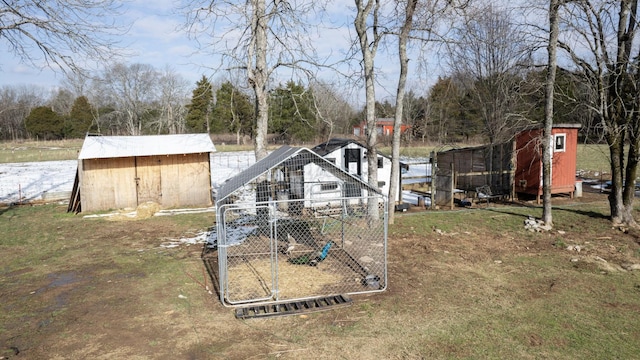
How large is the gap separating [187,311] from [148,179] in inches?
453

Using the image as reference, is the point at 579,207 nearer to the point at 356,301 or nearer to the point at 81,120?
the point at 356,301

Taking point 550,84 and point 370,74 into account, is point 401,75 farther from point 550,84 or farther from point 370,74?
point 550,84

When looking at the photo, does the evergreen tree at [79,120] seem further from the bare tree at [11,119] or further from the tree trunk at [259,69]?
the tree trunk at [259,69]

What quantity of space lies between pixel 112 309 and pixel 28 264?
167 inches

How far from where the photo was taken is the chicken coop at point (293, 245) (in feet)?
25.5

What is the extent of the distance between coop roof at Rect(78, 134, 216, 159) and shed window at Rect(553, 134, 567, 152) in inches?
574

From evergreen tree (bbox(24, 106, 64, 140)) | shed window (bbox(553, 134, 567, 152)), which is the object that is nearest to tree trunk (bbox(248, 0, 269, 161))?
shed window (bbox(553, 134, 567, 152))

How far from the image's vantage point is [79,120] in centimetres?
5450

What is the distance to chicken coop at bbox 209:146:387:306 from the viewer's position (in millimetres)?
7777

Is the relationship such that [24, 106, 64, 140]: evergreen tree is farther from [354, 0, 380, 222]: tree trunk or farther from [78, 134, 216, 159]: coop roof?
[354, 0, 380, 222]: tree trunk

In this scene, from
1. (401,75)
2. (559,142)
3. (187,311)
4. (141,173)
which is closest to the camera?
(187,311)

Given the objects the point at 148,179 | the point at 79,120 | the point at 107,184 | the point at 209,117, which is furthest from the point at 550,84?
the point at 79,120

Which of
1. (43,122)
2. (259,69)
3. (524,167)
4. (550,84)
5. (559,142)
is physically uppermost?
(43,122)

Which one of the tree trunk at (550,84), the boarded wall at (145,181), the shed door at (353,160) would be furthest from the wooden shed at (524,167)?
the boarded wall at (145,181)
